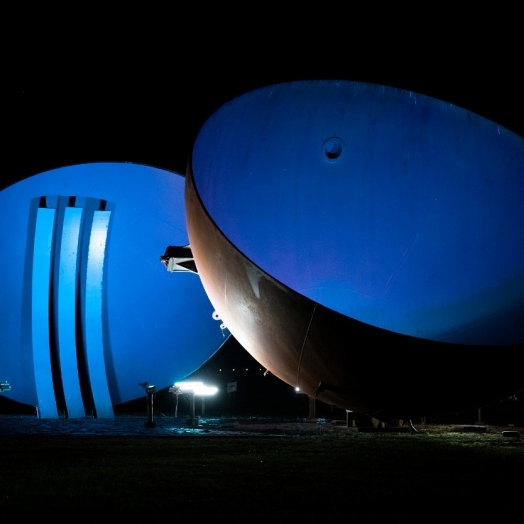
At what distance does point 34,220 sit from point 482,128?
6307 mm

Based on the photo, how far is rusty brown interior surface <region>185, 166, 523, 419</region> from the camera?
18.0 feet

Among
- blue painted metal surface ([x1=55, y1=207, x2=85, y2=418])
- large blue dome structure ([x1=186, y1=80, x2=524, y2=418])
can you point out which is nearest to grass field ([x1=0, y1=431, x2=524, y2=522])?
large blue dome structure ([x1=186, y1=80, x2=524, y2=418])

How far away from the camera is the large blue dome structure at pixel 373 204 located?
24.3 feet

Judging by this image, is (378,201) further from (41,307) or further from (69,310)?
(41,307)

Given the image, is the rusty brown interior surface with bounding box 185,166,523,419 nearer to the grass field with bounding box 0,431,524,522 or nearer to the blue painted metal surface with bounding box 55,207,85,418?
the grass field with bounding box 0,431,524,522

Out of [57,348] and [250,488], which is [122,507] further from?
[57,348]

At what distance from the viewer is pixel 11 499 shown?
3.11m

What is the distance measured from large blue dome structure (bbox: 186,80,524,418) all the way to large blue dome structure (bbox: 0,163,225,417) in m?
2.76

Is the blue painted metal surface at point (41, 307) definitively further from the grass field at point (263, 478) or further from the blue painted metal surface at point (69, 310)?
the grass field at point (263, 478)

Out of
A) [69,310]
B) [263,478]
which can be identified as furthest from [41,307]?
[263,478]

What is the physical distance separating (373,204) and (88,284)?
460 centimetres

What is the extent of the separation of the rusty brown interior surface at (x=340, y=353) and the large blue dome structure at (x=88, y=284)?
13.7 feet

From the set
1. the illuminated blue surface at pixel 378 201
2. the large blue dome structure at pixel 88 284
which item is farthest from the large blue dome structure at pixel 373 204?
the large blue dome structure at pixel 88 284

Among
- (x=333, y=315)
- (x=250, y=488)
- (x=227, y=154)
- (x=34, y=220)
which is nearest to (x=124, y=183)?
(x=34, y=220)
